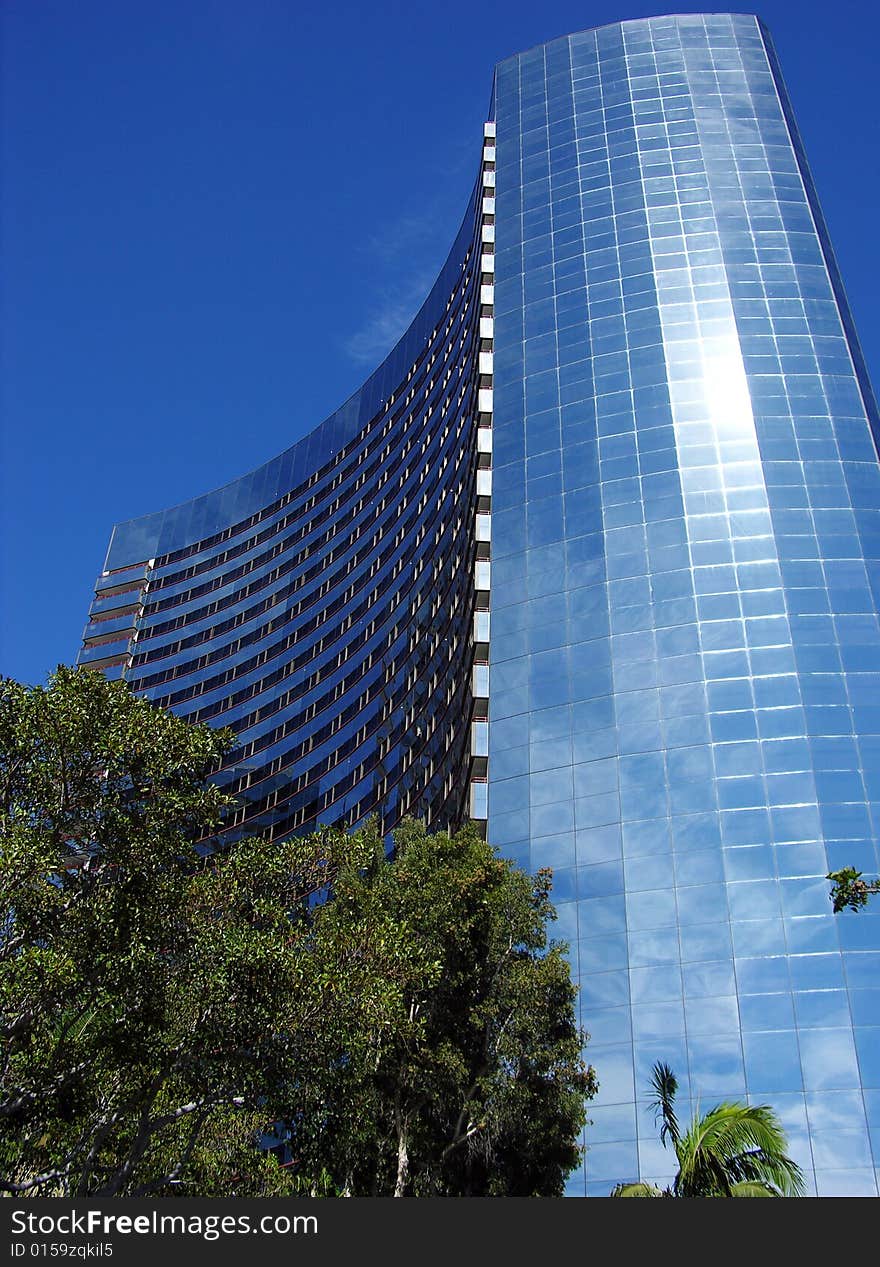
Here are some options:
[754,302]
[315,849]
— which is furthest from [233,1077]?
[754,302]

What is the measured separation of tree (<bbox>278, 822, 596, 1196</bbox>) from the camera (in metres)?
29.3

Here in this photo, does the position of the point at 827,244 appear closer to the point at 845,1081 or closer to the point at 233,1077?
the point at 845,1081

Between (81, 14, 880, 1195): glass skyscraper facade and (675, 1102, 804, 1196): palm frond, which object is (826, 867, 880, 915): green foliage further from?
(81, 14, 880, 1195): glass skyscraper facade

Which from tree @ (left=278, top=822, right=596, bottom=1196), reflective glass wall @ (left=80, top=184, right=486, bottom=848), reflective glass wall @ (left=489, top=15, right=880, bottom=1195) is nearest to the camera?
tree @ (left=278, top=822, right=596, bottom=1196)

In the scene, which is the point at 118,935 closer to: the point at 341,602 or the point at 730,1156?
the point at 730,1156

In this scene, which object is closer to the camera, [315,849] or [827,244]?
[315,849]

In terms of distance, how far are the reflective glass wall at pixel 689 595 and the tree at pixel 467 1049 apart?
951 cm

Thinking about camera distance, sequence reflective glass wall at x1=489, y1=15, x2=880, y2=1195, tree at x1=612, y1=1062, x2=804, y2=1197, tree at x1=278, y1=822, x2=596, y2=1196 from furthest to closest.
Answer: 1. reflective glass wall at x1=489, y1=15, x2=880, y2=1195
2. tree at x1=278, y1=822, x2=596, y2=1196
3. tree at x1=612, y1=1062, x2=804, y2=1197

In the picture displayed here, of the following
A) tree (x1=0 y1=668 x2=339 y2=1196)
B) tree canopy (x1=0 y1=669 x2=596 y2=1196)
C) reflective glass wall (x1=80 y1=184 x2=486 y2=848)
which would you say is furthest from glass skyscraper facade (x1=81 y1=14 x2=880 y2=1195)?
tree (x1=0 y1=668 x2=339 y2=1196)

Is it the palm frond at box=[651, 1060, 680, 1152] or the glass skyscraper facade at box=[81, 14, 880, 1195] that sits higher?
the glass skyscraper facade at box=[81, 14, 880, 1195]

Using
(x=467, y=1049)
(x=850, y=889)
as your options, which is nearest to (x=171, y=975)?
(x=467, y=1049)

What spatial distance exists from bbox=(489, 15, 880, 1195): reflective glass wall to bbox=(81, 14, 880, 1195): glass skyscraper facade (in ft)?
0.48

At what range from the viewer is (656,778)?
152 ft

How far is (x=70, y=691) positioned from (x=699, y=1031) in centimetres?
2859
